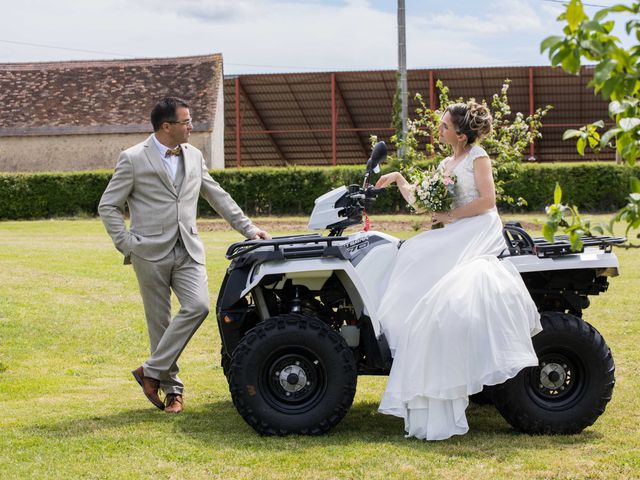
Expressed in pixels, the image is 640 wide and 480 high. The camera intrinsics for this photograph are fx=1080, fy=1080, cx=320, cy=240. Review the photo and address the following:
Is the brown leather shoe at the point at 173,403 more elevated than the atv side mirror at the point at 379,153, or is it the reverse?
the atv side mirror at the point at 379,153

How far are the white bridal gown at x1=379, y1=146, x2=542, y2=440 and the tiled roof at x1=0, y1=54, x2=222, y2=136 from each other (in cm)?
3926

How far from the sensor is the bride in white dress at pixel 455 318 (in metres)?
6.38

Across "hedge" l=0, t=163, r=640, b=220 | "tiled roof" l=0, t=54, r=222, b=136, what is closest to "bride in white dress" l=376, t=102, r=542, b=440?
"hedge" l=0, t=163, r=640, b=220

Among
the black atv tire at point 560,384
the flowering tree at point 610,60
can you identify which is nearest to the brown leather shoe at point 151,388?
the black atv tire at point 560,384

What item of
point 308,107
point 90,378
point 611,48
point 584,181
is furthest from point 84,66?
point 611,48

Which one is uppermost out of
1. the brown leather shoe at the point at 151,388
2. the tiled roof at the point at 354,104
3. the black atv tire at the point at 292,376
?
the tiled roof at the point at 354,104

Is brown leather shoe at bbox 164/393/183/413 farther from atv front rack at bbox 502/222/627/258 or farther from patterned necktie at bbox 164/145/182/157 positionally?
atv front rack at bbox 502/222/627/258

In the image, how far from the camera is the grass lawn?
19.5 feet

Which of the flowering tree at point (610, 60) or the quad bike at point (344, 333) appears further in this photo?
the quad bike at point (344, 333)

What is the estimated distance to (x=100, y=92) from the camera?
48.2 m

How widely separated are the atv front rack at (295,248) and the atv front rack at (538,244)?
3.72 feet

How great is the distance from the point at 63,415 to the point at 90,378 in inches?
84.9

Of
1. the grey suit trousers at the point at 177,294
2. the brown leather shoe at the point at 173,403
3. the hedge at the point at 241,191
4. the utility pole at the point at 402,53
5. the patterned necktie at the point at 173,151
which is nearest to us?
the grey suit trousers at the point at 177,294

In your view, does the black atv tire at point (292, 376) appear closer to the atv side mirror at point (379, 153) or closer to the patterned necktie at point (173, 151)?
the atv side mirror at point (379, 153)
